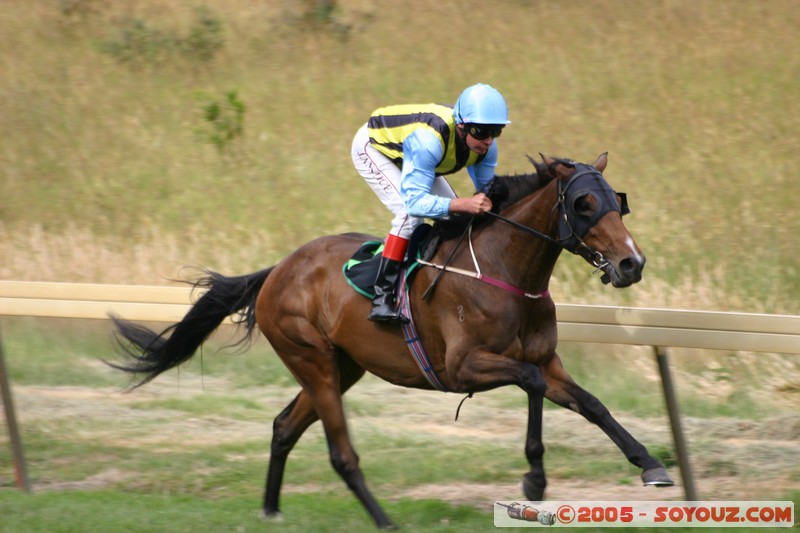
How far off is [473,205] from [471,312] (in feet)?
1.65

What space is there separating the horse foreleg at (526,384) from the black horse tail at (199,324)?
1.75 meters

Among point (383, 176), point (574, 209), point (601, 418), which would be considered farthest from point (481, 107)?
point (601, 418)

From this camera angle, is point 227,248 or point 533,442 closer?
point 533,442

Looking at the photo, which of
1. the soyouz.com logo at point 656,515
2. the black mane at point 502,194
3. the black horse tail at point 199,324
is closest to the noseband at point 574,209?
the black mane at point 502,194

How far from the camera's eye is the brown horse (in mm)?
4656

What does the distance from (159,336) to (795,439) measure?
3.98m

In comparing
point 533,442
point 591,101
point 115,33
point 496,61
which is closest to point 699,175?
point 591,101

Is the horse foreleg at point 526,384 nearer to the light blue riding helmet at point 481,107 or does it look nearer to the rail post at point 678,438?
the rail post at point 678,438

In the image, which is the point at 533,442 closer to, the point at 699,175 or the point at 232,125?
the point at 699,175

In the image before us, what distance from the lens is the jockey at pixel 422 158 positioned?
16.3 feet

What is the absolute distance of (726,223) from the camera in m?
11.9

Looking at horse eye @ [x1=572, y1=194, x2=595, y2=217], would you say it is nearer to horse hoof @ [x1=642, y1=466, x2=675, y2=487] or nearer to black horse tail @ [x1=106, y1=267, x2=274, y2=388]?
horse hoof @ [x1=642, y1=466, x2=675, y2=487]

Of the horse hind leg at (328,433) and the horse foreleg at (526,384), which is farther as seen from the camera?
the horse hind leg at (328,433)

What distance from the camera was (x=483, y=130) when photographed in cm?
499
